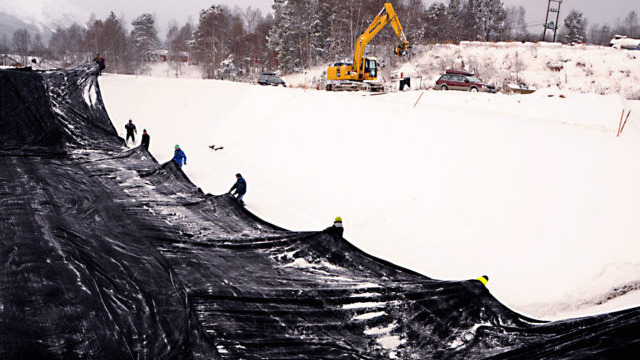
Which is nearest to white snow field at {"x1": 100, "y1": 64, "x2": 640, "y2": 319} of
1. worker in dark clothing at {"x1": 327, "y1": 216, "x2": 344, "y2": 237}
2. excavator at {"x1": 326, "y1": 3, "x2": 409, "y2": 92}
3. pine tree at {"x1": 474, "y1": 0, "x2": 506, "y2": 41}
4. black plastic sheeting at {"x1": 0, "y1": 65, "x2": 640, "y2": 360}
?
worker in dark clothing at {"x1": 327, "y1": 216, "x2": 344, "y2": 237}

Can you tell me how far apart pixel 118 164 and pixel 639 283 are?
1284cm

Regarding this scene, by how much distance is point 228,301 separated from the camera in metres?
4.87

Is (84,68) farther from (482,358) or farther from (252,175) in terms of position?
(482,358)

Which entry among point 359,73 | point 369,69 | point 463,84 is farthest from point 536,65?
point 359,73

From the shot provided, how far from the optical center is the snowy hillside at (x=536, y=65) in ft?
85.9

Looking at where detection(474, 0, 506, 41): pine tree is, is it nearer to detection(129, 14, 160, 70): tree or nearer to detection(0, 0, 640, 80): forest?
detection(0, 0, 640, 80): forest

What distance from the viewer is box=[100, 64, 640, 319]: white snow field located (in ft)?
24.2

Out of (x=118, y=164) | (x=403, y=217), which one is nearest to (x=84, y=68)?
(x=118, y=164)

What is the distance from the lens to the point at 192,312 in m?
4.52

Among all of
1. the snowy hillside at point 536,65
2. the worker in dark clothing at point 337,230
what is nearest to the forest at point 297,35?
the snowy hillside at point 536,65

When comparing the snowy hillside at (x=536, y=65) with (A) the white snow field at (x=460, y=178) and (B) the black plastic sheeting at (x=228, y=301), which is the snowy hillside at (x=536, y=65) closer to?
(A) the white snow field at (x=460, y=178)

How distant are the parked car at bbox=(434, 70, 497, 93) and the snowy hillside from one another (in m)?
3.23

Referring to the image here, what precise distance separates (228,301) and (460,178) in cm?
803

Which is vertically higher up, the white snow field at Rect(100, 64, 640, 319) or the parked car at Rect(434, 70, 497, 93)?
the parked car at Rect(434, 70, 497, 93)
